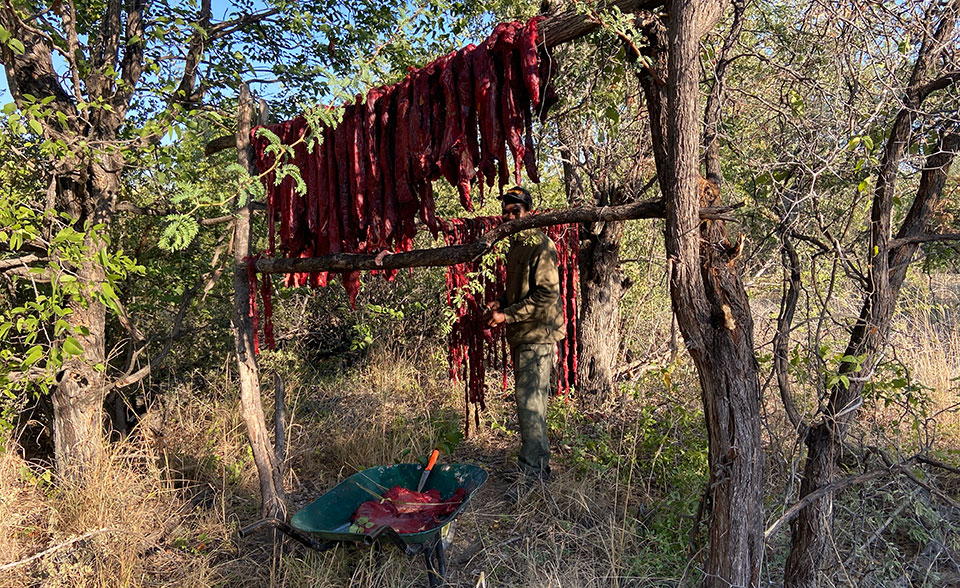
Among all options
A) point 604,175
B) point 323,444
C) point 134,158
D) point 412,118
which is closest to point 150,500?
point 323,444

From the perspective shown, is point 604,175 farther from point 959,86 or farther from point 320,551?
point 320,551

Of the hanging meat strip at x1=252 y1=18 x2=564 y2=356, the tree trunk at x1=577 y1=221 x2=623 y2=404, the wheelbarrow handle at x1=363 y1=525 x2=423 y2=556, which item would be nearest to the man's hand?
the hanging meat strip at x1=252 y1=18 x2=564 y2=356

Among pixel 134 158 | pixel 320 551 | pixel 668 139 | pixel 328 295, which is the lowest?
pixel 320 551

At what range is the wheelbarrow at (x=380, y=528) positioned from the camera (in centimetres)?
296

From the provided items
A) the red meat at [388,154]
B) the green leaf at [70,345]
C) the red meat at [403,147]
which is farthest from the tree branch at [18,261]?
the red meat at [403,147]

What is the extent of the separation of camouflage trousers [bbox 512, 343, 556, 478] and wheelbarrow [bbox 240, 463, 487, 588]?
92 centimetres

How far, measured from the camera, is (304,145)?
3.54m

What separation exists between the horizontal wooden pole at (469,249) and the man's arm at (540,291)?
4.37 ft

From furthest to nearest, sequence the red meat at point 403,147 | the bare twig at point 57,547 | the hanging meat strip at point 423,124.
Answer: the bare twig at point 57,547 < the red meat at point 403,147 < the hanging meat strip at point 423,124

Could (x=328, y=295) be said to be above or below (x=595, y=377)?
above

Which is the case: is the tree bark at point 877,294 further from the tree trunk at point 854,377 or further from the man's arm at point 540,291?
the man's arm at point 540,291

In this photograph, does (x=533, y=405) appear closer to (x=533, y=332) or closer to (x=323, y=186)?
(x=533, y=332)

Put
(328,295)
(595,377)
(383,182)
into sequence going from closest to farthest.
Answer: (383,182) → (595,377) → (328,295)

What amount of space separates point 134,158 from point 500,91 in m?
3.23
